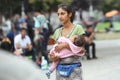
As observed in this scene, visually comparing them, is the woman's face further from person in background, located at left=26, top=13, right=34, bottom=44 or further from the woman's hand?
person in background, located at left=26, top=13, right=34, bottom=44

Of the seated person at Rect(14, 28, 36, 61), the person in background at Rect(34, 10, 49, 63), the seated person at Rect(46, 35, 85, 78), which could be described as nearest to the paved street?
the person in background at Rect(34, 10, 49, 63)

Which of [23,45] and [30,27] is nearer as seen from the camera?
[23,45]

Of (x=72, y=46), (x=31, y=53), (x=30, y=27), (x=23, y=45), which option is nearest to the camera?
(x=72, y=46)

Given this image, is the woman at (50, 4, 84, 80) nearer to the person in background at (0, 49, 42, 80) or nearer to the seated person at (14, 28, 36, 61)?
the person in background at (0, 49, 42, 80)

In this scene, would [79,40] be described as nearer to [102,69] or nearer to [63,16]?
[63,16]

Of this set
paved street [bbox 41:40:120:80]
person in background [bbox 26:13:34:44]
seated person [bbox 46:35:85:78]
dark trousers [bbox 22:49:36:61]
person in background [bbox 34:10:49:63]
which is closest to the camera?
seated person [bbox 46:35:85:78]

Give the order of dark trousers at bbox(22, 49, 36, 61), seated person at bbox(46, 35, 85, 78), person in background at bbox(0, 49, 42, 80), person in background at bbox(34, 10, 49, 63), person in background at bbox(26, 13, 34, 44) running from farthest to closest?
1. person in background at bbox(26, 13, 34, 44)
2. person in background at bbox(34, 10, 49, 63)
3. dark trousers at bbox(22, 49, 36, 61)
4. seated person at bbox(46, 35, 85, 78)
5. person in background at bbox(0, 49, 42, 80)

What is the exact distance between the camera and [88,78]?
1223cm

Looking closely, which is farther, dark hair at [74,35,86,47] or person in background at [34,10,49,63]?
person in background at [34,10,49,63]

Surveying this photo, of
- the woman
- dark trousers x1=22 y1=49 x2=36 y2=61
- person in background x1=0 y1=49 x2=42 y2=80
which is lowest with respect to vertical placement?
dark trousers x1=22 y1=49 x2=36 y2=61

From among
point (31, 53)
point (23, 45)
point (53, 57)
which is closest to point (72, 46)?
point (53, 57)

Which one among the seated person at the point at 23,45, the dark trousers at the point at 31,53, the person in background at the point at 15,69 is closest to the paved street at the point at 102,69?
the dark trousers at the point at 31,53

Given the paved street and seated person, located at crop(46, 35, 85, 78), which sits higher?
seated person, located at crop(46, 35, 85, 78)

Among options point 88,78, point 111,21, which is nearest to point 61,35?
point 88,78
